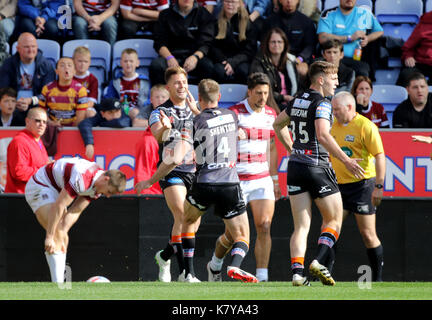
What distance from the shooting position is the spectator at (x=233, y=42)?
45.1ft

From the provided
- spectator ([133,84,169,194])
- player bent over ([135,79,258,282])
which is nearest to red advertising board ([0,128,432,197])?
spectator ([133,84,169,194])

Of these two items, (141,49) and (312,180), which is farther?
(141,49)

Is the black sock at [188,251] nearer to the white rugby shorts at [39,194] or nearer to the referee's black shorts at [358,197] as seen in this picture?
the white rugby shorts at [39,194]

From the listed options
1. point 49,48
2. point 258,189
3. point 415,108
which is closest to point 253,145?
point 258,189

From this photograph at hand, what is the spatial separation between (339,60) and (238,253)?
4944 mm

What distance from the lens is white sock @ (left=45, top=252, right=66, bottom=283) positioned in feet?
33.3

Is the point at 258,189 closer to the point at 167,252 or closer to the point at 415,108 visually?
the point at 167,252

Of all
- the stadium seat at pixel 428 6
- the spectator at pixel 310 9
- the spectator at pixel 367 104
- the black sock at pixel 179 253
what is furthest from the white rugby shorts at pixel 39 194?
the stadium seat at pixel 428 6

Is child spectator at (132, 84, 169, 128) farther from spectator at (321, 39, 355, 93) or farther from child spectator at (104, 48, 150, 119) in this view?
spectator at (321, 39, 355, 93)

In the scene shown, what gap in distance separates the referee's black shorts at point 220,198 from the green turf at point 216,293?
0.78 meters

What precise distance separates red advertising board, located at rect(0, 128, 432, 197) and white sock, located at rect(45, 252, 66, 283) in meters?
1.96

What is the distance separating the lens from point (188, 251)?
32.9 ft
